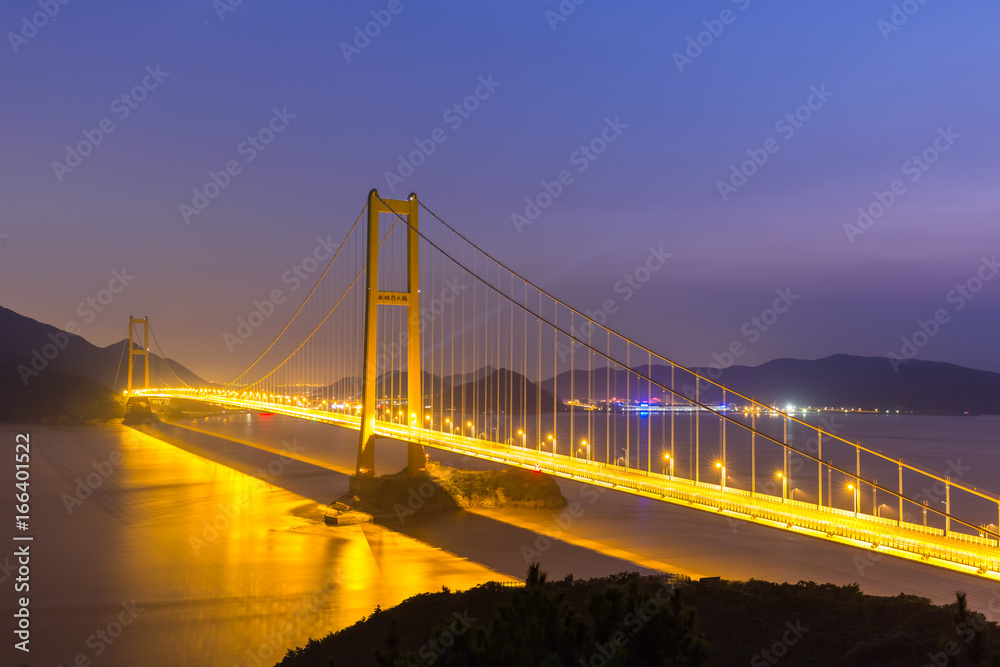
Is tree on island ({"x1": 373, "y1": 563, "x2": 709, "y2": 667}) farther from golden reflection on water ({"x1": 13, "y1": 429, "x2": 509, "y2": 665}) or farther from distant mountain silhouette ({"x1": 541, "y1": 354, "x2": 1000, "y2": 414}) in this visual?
distant mountain silhouette ({"x1": 541, "y1": 354, "x2": 1000, "y2": 414})

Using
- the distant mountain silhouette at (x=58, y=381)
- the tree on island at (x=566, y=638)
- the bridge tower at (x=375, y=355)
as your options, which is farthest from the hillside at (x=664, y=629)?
the distant mountain silhouette at (x=58, y=381)

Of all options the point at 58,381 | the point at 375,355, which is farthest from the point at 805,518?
the point at 58,381

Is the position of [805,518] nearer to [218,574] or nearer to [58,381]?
[218,574]

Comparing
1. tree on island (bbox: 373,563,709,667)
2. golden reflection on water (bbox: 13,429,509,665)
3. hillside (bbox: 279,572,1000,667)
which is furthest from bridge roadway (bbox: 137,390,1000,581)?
tree on island (bbox: 373,563,709,667)

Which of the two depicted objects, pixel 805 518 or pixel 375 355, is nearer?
pixel 805 518

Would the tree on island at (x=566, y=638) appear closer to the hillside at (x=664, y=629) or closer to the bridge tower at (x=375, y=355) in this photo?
the hillside at (x=664, y=629)

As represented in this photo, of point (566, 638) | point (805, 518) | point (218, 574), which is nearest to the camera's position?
point (566, 638)

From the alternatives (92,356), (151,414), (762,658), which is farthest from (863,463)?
(92,356)
